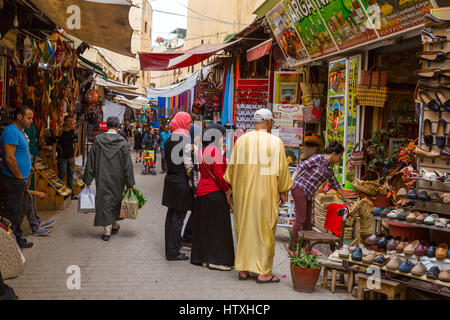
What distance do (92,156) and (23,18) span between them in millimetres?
2462

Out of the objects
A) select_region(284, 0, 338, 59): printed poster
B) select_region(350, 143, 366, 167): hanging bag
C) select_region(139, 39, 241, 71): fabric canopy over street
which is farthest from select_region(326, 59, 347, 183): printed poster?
select_region(139, 39, 241, 71): fabric canopy over street

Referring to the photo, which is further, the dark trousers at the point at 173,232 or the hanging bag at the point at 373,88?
the hanging bag at the point at 373,88

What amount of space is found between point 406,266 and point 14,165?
15.5 ft

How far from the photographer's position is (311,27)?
8.41 metres

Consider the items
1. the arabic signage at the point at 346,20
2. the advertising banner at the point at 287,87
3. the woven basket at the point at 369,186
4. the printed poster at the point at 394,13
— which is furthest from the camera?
the advertising banner at the point at 287,87

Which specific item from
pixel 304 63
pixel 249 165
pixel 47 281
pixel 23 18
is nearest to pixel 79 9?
pixel 23 18

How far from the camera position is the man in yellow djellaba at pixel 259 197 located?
5035mm

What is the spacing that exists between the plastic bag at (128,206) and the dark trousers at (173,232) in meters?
1.07

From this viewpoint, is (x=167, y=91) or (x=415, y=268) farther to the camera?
(x=167, y=91)

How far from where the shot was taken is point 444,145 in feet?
16.2

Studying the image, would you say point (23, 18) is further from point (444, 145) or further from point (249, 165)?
point (444, 145)

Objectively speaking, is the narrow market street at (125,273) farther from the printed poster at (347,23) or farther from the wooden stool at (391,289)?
the printed poster at (347,23)

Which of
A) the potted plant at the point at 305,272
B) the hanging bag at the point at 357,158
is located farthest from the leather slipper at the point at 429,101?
the hanging bag at the point at 357,158

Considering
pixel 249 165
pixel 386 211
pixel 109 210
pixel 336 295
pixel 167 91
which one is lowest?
pixel 336 295
